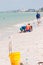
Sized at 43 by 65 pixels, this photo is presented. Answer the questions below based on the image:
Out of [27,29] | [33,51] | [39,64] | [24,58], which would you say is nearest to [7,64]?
[24,58]

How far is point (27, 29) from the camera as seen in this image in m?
16.9

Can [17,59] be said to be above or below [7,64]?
above

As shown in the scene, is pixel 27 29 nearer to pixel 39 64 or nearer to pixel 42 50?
pixel 42 50

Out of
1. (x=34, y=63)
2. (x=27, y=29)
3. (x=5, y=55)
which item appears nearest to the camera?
(x=34, y=63)

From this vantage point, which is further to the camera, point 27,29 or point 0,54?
point 27,29

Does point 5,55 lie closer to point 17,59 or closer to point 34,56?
point 34,56

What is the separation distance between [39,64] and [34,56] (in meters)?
1.48

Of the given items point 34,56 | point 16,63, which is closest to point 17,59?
point 16,63

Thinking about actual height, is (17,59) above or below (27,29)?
above

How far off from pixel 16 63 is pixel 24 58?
150 cm

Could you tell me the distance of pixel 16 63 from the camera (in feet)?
21.7

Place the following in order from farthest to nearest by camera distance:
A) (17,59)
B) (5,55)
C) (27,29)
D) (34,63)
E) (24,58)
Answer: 1. (27,29)
2. (5,55)
3. (24,58)
4. (34,63)
5. (17,59)

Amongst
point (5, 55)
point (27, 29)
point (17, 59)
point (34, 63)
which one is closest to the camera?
point (17, 59)

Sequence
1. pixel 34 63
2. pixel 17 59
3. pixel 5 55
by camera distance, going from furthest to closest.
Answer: pixel 5 55 < pixel 34 63 < pixel 17 59
